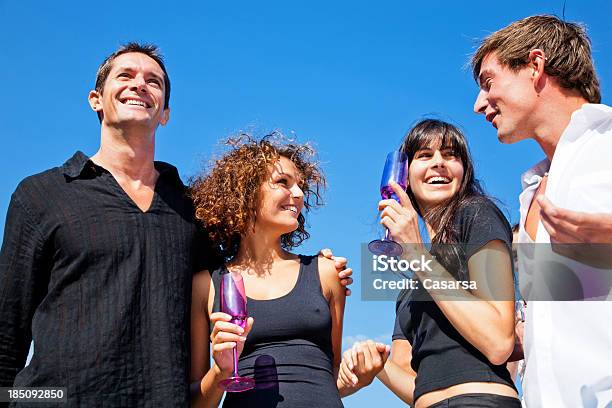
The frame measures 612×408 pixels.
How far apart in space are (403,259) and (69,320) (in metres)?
2.11

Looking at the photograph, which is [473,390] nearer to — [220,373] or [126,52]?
[220,373]

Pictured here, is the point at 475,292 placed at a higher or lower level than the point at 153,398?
higher

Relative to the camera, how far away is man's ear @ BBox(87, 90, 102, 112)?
566 cm

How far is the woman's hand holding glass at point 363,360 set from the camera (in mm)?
4805

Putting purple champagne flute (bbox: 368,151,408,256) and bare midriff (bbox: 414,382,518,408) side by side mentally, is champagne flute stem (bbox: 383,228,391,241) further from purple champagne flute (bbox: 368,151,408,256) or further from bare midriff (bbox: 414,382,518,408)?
bare midriff (bbox: 414,382,518,408)

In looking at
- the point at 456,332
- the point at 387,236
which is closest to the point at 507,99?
the point at 387,236

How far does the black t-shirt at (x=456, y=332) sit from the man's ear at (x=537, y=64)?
0.85 meters

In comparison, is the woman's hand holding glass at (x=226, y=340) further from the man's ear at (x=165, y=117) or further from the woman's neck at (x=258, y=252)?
the man's ear at (x=165, y=117)

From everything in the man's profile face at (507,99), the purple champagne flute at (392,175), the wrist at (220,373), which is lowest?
the wrist at (220,373)

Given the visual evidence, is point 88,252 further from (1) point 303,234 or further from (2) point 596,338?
(2) point 596,338

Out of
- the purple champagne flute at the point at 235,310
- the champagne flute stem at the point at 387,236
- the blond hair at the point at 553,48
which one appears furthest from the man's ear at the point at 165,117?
the blond hair at the point at 553,48

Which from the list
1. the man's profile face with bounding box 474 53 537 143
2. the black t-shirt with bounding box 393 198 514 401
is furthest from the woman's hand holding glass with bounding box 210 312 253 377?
the man's profile face with bounding box 474 53 537 143

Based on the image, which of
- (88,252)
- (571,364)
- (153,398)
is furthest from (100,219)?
(571,364)

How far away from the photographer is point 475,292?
15.3ft
